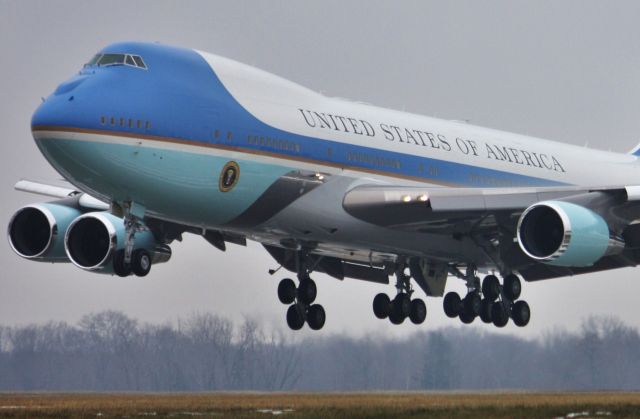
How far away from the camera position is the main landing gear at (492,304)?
46.1 meters

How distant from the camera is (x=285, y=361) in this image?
58.2 m

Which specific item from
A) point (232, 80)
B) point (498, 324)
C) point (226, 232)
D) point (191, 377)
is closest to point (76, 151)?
point (232, 80)

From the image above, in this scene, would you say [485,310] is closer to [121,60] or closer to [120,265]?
[120,265]

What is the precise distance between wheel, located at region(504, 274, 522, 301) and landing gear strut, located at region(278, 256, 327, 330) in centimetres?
570

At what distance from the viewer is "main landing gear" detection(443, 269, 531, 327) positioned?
1815 inches

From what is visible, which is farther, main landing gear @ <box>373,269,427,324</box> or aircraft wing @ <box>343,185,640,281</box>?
main landing gear @ <box>373,269,427,324</box>

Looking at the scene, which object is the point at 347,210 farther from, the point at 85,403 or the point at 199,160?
the point at 85,403

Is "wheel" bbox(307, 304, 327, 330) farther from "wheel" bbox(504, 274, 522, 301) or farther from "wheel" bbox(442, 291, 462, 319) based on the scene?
"wheel" bbox(504, 274, 522, 301)

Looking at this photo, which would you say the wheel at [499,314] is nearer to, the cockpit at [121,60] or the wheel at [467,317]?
the wheel at [467,317]

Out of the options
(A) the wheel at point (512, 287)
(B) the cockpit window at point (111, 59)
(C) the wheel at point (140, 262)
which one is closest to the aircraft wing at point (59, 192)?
(C) the wheel at point (140, 262)

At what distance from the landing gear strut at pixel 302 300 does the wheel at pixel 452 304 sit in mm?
4625

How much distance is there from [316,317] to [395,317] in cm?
A: 340

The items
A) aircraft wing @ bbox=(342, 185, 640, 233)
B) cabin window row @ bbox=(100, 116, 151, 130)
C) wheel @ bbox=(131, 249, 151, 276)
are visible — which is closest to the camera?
cabin window row @ bbox=(100, 116, 151, 130)

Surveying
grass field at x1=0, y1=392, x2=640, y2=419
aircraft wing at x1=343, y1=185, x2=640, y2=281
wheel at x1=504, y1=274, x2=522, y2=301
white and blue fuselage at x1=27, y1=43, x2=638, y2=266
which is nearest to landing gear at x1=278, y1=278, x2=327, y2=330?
white and blue fuselage at x1=27, y1=43, x2=638, y2=266
